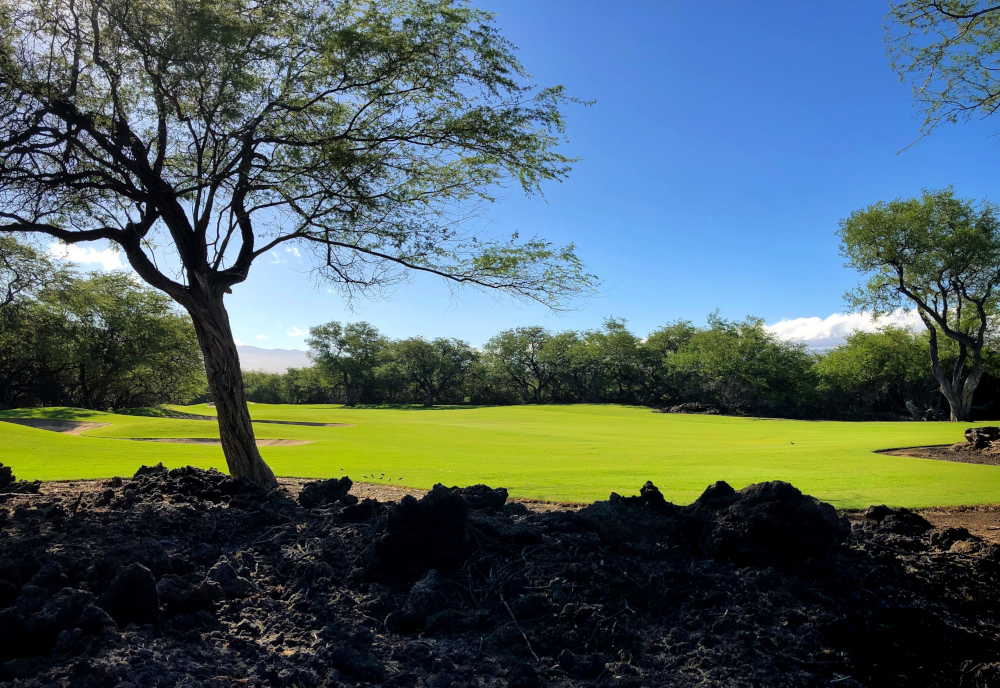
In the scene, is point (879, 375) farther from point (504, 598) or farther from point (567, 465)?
point (504, 598)

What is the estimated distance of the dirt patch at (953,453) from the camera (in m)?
15.3

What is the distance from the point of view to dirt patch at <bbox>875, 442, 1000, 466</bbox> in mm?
15273

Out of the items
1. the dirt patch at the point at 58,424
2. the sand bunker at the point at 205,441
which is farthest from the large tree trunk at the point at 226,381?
the dirt patch at the point at 58,424

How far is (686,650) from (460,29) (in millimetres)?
7829

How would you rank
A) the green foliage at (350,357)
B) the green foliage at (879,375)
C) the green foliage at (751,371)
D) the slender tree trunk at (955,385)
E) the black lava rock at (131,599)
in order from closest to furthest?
the black lava rock at (131,599) → the slender tree trunk at (955,385) → the green foliage at (879,375) → the green foliage at (751,371) → the green foliage at (350,357)

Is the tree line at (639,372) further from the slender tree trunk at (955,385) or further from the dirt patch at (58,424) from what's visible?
the dirt patch at (58,424)

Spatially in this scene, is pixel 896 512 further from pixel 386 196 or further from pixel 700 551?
pixel 386 196

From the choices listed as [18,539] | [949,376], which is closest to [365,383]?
[949,376]

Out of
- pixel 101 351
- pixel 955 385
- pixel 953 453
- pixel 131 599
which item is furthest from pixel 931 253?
pixel 101 351

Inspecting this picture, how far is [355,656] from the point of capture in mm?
3482

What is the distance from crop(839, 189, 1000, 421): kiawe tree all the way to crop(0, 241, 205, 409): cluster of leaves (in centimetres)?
4437

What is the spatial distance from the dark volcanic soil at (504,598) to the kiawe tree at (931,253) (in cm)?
3085

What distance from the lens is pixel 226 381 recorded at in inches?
340

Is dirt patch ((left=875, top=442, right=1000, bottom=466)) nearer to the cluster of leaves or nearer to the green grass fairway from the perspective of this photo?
the green grass fairway
